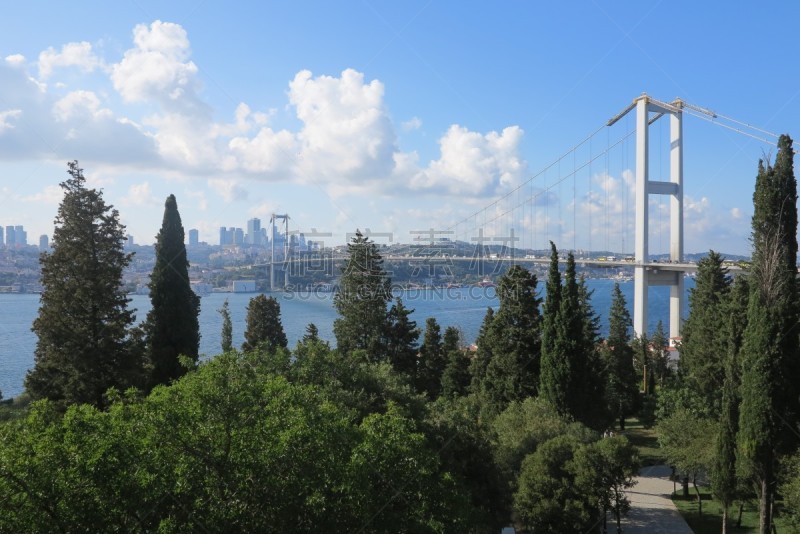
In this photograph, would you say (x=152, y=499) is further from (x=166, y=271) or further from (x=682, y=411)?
(x=682, y=411)

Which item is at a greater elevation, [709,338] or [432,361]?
[709,338]

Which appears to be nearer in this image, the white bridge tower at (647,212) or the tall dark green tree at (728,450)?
the tall dark green tree at (728,450)

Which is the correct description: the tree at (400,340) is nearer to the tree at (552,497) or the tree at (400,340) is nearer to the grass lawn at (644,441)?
the grass lawn at (644,441)

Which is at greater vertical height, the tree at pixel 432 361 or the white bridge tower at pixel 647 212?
the white bridge tower at pixel 647 212

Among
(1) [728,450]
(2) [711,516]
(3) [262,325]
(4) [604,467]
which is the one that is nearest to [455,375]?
(3) [262,325]

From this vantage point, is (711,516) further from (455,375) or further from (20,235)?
(20,235)

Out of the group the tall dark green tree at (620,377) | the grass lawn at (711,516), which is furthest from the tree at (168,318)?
the tall dark green tree at (620,377)
